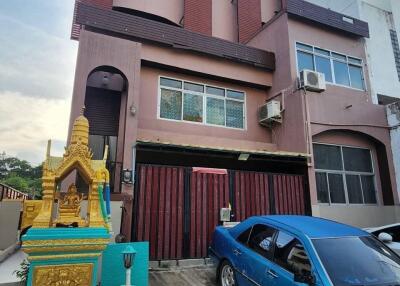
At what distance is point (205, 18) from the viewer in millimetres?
11766

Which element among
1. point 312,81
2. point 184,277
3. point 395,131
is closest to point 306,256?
point 184,277

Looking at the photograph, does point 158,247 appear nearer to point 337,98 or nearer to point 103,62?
point 103,62

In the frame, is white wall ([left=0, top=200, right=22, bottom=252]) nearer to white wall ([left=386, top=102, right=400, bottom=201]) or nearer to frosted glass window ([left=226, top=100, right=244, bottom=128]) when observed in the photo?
frosted glass window ([left=226, top=100, right=244, bottom=128])

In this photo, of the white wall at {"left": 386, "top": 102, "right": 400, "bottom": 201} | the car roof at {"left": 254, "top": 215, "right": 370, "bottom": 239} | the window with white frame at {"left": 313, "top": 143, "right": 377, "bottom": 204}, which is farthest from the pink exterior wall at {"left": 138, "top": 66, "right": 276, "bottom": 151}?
the car roof at {"left": 254, "top": 215, "right": 370, "bottom": 239}

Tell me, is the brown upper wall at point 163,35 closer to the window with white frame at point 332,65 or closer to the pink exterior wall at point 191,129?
the pink exterior wall at point 191,129

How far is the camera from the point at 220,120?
33.4ft

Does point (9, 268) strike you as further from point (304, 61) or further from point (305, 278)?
point (304, 61)

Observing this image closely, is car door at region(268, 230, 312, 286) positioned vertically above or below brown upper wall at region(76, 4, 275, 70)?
below

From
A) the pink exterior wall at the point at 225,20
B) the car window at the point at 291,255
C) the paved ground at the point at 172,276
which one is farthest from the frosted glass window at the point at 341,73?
the car window at the point at 291,255

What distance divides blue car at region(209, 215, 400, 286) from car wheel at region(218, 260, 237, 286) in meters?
0.01

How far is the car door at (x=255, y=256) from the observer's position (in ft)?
12.4

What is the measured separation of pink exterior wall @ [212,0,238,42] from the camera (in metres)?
12.8

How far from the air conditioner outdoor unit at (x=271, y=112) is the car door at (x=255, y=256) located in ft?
20.8

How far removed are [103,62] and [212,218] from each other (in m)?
5.20
